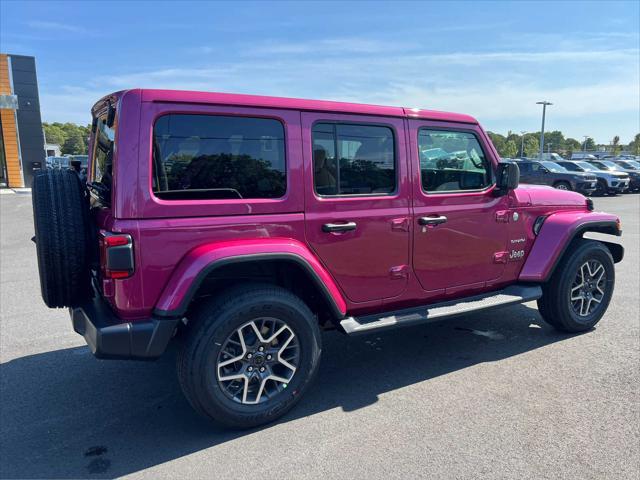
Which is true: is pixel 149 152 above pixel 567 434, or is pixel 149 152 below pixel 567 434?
above

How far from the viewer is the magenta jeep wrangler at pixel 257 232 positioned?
8.87 feet

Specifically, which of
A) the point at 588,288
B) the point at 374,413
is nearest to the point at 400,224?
the point at 374,413

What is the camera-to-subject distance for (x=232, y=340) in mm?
2934

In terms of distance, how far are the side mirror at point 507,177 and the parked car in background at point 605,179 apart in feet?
67.8

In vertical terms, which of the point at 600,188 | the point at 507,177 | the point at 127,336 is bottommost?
the point at 600,188

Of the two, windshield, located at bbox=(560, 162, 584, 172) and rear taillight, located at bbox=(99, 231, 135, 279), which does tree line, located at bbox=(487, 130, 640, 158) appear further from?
rear taillight, located at bbox=(99, 231, 135, 279)

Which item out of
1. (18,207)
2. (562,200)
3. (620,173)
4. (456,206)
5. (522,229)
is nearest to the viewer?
(456,206)

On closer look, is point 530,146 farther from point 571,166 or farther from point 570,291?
point 570,291

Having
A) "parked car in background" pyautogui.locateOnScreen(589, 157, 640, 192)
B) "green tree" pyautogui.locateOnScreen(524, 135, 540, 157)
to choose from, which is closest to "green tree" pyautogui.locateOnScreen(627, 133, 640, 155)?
"green tree" pyautogui.locateOnScreen(524, 135, 540, 157)

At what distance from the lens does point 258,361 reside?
302 cm

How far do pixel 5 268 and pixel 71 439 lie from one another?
5538 millimetres

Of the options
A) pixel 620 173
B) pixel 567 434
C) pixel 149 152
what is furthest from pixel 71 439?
pixel 620 173

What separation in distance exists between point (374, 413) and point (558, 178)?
20.2 m

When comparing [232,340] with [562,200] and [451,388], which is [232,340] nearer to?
[451,388]
